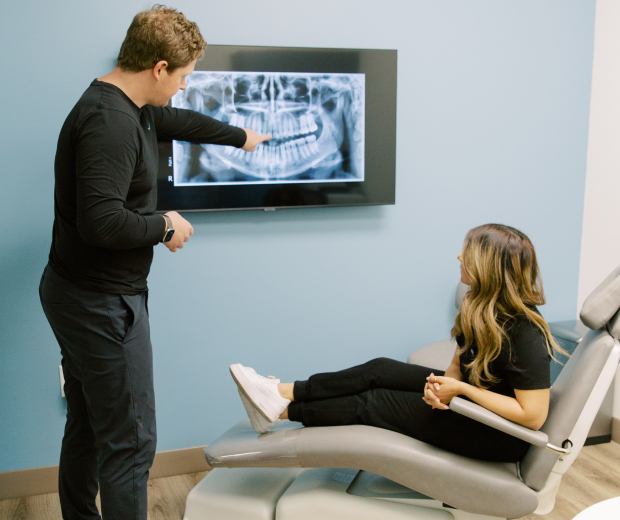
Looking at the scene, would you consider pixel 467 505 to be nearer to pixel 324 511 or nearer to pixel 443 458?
pixel 443 458

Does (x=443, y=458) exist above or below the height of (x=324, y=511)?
above

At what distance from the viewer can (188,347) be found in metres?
2.69

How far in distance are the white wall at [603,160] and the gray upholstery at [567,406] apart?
1.12 m

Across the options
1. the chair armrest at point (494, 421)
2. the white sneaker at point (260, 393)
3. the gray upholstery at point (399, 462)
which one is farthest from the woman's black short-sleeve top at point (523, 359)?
the white sneaker at point (260, 393)

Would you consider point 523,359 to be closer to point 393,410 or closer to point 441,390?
point 441,390

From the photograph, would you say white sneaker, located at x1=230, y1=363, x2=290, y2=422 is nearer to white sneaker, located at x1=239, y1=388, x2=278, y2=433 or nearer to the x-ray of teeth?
white sneaker, located at x1=239, y1=388, x2=278, y2=433

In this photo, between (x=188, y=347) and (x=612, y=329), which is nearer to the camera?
(x=612, y=329)

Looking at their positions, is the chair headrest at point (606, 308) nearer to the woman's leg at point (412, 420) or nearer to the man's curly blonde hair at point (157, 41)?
the woman's leg at point (412, 420)

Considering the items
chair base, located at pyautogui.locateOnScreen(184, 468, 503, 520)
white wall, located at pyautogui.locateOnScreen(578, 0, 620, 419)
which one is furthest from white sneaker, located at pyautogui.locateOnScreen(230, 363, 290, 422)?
white wall, located at pyautogui.locateOnScreen(578, 0, 620, 419)

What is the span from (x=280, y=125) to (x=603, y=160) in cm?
142

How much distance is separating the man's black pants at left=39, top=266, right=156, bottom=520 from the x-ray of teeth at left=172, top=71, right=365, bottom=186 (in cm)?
78

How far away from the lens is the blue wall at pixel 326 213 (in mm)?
2418

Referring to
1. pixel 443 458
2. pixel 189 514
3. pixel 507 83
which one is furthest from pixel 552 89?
pixel 189 514

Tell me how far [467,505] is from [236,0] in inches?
71.5
